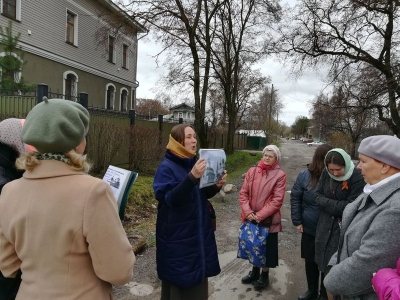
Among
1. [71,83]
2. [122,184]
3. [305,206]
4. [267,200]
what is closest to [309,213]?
[305,206]

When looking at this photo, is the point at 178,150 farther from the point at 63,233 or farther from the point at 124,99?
the point at 124,99

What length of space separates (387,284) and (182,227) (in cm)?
146

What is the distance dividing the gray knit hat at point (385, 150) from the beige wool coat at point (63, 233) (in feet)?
5.21

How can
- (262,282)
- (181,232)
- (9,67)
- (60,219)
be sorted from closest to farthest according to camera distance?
(60,219), (181,232), (262,282), (9,67)

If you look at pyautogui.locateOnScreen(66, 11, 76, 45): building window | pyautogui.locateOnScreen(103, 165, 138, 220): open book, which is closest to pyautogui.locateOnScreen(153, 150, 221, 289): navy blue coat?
pyautogui.locateOnScreen(103, 165, 138, 220): open book

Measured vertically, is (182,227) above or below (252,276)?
above

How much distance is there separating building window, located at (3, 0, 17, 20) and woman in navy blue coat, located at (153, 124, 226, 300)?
1530cm

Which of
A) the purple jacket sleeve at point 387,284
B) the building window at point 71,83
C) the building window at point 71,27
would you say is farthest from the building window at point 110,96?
the purple jacket sleeve at point 387,284

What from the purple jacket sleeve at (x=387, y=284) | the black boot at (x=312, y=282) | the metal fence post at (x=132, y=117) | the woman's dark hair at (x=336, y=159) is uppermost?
the metal fence post at (x=132, y=117)

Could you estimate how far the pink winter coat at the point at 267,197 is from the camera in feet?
11.9

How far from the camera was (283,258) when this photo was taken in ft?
15.4

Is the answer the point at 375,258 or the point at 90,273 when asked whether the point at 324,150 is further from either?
the point at 90,273

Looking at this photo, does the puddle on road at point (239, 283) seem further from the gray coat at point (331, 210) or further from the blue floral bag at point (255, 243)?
the gray coat at point (331, 210)

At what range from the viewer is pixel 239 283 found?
151 inches
